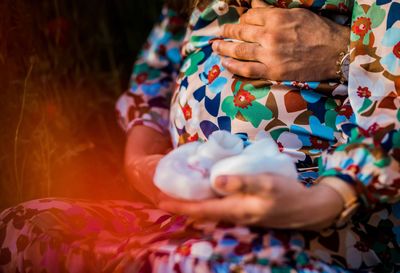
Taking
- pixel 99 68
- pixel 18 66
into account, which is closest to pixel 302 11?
pixel 18 66

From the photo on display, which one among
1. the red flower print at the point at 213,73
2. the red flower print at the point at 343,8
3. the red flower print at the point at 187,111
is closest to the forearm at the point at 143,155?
the red flower print at the point at 187,111

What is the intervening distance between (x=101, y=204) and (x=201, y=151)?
40 centimetres

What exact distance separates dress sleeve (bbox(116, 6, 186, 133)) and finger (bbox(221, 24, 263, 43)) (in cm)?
39

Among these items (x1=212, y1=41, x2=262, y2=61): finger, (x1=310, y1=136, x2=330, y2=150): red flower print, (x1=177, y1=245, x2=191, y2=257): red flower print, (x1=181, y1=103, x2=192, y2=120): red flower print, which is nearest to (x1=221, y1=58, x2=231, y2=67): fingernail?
(x1=212, y1=41, x2=262, y2=61): finger

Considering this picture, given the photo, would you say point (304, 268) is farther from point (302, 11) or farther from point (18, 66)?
point (18, 66)

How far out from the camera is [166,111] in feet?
5.51

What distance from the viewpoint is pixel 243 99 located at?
1.27 meters

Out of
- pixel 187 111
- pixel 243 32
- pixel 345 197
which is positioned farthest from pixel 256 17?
pixel 345 197

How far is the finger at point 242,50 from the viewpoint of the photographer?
1277mm

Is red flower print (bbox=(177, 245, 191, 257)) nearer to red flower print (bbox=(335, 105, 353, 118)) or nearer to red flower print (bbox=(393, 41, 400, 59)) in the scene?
red flower print (bbox=(335, 105, 353, 118))

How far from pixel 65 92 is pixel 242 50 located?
2.76 feet

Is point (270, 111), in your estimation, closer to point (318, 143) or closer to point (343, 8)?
point (318, 143)

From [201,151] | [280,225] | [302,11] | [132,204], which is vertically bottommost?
[132,204]

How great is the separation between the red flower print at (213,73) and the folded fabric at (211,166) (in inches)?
14.7
